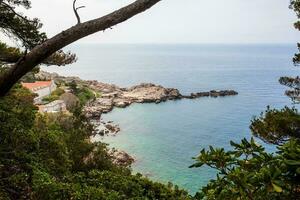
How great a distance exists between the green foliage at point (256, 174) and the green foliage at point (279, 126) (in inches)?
456

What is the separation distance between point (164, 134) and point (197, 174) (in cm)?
1511

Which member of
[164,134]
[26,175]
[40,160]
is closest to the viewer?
[26,175]

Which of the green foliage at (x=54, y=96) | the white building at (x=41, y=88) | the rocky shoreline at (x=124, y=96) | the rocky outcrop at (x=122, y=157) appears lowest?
the rocky outcrop at (x=122, y=157)

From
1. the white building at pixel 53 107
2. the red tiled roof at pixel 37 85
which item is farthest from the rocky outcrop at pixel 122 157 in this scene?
the red tiled roof at pixel 37 85

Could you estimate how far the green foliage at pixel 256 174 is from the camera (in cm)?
234

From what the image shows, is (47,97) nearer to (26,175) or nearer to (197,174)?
(197,174)

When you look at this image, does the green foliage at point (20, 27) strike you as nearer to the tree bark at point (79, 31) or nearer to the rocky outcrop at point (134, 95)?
the tree bark at point (79, 31)

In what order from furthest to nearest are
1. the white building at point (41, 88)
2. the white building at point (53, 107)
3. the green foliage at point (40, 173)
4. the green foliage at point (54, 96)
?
1. the green foliage at point (54, 96)
2. the white building at point (41, 88)
3. the white building at point (53, 107)
4. the green foliage at point (40, 173)

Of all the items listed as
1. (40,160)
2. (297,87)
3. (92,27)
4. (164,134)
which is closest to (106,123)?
(164,134)

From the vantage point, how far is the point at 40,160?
8.46 metres

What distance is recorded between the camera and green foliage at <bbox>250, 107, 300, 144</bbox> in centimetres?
1365

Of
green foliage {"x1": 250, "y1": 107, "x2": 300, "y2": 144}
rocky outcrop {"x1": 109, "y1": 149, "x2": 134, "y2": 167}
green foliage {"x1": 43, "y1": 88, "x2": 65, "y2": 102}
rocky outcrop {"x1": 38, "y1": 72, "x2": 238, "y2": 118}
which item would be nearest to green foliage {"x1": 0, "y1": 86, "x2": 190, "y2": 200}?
green foliage {"x1": 250, "y1": 107, "x2": 300, "y2": 144}

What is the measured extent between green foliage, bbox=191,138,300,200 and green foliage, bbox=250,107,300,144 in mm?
11590

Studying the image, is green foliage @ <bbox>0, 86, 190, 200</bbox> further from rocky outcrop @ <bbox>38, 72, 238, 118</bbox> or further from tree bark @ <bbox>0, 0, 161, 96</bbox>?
rocky outcrop @ <bbox>38, 72, 238, 118</bbox>
